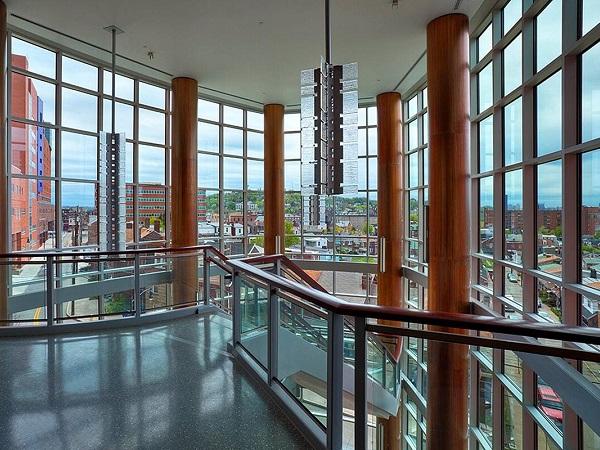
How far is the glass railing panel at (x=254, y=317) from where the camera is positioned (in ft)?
11.0

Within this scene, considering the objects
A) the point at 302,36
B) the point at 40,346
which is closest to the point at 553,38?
the point at 302,36

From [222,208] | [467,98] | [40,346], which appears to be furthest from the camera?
[222,208]

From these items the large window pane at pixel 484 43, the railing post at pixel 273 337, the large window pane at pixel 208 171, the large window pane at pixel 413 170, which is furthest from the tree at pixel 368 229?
the railing post at pixel 273 337

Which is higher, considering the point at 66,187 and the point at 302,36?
the point at 302,36

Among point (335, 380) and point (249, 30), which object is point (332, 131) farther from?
point (249, 30)

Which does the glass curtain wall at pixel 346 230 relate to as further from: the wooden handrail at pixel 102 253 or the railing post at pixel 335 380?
the railing post at pixel 335 380

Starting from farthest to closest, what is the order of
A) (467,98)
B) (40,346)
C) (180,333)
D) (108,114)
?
(108,114) < (467,98) < (180,333) < (40,346)

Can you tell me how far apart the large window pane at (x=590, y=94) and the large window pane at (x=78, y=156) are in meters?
9.01

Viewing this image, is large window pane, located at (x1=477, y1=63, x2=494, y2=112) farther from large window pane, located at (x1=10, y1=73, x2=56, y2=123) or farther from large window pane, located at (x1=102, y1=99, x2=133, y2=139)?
large window pane, located at (x1=10, y1=73, x2=56, y2=123)

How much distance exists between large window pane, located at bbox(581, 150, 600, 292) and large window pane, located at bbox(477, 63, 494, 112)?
10.6ft

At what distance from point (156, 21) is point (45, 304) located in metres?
5.48

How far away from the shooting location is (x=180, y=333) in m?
4.81

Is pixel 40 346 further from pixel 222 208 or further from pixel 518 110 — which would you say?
pixel 222 208

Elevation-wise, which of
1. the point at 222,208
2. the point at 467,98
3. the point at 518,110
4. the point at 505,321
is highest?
the point at 467,98
